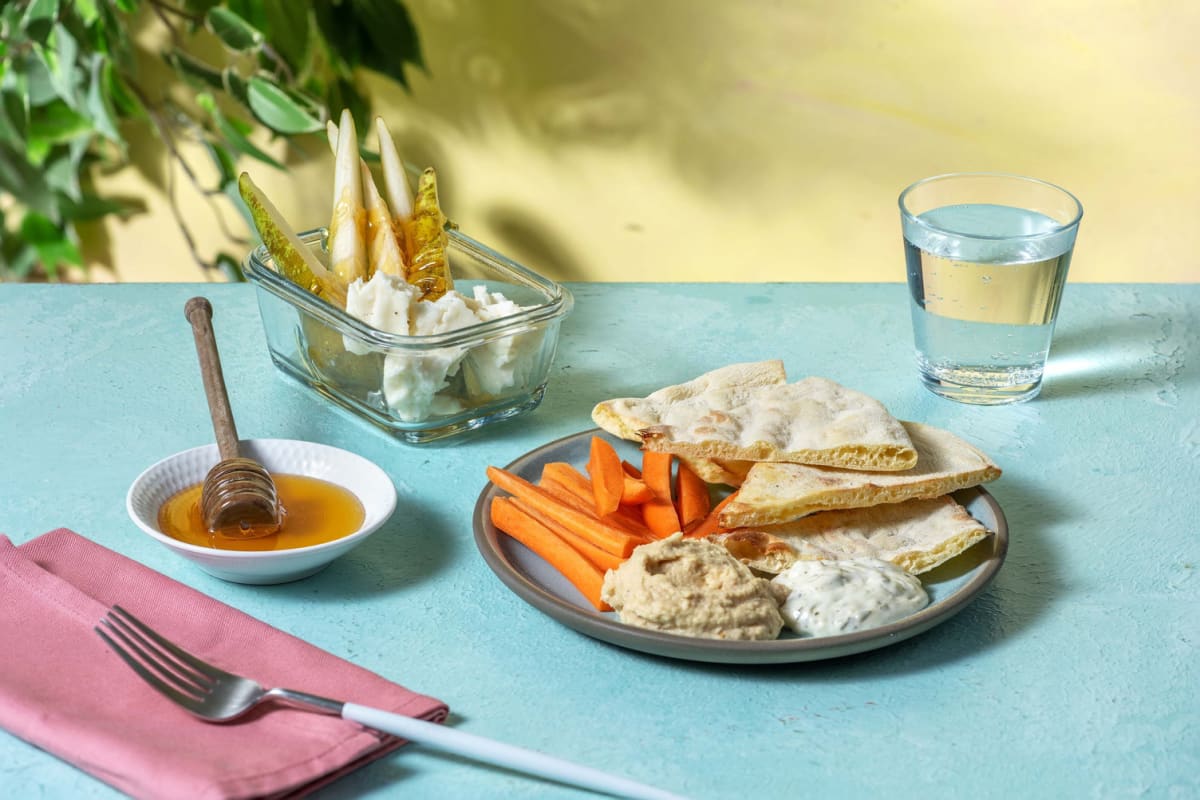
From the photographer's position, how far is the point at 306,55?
6.48 feet

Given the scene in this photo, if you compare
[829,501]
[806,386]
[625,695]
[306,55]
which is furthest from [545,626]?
[306,55]

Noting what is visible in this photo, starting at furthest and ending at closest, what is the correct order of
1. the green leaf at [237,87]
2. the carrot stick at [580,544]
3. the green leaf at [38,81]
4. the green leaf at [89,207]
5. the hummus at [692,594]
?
1. the green leaf at [89,207]
2. the green leaf at [38,81]
3. the green leaf at [237,87]
4. the carrot stick at [580,544]
5. the hummus at [692,594]

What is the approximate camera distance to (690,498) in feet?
3.32

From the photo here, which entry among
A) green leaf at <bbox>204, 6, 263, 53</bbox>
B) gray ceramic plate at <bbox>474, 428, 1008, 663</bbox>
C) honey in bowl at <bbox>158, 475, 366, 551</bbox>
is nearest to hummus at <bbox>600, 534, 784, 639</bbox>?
gray ceramic plate at <bbox>474, 428, 1008, 663</bbox>

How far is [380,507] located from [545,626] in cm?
17

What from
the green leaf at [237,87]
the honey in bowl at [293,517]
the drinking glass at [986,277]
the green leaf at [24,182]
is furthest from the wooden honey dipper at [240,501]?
the green leaf at [24,182]

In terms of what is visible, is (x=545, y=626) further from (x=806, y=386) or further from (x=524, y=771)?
(x=806, y=386)

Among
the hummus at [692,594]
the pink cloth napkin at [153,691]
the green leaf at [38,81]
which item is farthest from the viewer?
the green leaf at [38,81]

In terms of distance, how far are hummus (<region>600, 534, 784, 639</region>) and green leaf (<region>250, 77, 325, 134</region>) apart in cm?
128

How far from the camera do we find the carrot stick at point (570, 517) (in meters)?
0.92

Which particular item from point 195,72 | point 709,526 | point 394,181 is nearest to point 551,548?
point 709,526

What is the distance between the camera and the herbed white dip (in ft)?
2.68

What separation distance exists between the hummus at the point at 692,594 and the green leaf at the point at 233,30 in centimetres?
139

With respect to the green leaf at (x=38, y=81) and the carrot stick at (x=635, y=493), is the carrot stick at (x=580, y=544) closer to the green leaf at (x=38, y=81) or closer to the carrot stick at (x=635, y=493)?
the carrot stick at (x=635, y=493)
